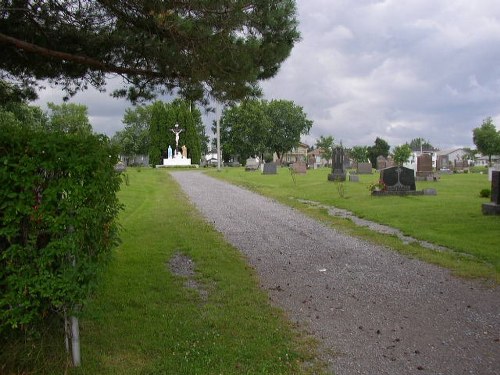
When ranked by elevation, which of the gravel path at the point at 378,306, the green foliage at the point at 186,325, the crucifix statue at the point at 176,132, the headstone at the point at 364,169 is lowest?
the gravel path at the point at 378,306

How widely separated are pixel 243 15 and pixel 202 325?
386 centimetres

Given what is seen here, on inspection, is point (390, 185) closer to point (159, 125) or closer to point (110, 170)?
point (110, 170)

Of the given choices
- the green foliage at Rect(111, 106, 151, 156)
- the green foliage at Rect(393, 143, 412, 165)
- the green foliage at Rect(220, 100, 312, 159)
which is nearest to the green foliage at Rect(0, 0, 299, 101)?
the green foliage at Rect(393, 143, 412, 165)

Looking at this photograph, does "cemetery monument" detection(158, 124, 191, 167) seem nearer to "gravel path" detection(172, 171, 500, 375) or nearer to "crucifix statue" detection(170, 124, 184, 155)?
"crucifix statue" detection(170, 124, 184, 155)

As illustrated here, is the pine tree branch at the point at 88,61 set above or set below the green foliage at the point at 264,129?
below

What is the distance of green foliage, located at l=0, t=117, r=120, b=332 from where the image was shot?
3.39 metres

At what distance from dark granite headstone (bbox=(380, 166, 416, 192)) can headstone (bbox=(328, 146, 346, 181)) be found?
10.8 meters

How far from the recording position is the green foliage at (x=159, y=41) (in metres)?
6.45

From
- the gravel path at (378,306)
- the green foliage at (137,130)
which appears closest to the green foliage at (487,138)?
the green foliage at (137,130)

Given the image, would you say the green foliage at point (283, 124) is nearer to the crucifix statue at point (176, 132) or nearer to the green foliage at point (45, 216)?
the crucifix statue at point (176, 132)

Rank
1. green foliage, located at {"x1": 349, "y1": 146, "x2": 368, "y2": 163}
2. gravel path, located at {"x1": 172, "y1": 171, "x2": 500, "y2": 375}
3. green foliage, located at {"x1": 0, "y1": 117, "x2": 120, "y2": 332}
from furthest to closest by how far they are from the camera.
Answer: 1. green foliage, located at {"x1": 349, "y1": 146, "x2": 368, "y2": 163}
2. gravel path, located at {"x1": 172, "y1": 171, "x2": 500, "y2": 375}
3. green foliage, located at {"x1": 0, "y1": 117, "x2": 120, "y2": 332}

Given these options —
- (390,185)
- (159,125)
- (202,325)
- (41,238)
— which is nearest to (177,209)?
(390,185)

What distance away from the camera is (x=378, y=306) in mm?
5680

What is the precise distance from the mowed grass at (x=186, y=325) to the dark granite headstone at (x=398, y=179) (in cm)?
1271
